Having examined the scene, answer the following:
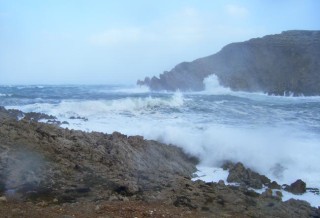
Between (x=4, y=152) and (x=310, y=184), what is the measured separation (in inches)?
251

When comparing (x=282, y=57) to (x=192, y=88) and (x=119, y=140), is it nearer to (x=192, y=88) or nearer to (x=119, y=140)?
(x=192, y=88)

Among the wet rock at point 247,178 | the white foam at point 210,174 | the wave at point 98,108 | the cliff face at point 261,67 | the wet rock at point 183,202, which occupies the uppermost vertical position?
the cliff face at point 261,67

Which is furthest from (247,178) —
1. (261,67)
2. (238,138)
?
(261,67)

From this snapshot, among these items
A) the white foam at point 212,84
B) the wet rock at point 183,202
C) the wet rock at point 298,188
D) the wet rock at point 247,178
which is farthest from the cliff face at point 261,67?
the wet rock at point 183,202

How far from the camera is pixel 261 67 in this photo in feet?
167

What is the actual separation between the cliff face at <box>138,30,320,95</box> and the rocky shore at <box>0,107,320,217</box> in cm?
3716

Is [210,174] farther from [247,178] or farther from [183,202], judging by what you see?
[183,202]

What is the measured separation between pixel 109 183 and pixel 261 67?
47.3 meters

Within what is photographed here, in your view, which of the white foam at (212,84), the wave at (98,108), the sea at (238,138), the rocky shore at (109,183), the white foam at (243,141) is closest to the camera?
the rocky shore at (109,183)

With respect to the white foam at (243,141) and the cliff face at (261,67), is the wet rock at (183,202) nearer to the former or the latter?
the white foam at (243,141)

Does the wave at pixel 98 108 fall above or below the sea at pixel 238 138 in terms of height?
above

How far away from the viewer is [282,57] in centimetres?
5144

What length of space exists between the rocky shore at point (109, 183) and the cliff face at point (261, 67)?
3716cm

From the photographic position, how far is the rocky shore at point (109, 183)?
5410mm
